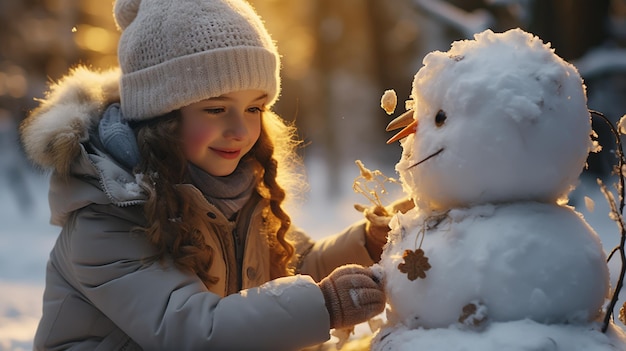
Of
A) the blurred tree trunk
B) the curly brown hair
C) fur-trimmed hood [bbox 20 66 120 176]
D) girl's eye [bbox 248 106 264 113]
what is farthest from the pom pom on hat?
the blurred tree trunk

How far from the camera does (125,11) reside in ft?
6.27

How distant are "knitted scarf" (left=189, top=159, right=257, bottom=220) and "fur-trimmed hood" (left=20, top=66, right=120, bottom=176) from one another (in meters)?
0.33

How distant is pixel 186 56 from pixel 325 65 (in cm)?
862

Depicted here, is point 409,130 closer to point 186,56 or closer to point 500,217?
point 500,217

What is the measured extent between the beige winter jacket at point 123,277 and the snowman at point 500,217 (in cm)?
27

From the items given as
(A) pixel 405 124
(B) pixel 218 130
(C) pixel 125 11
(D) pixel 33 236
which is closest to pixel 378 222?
(A) pixel 405 124

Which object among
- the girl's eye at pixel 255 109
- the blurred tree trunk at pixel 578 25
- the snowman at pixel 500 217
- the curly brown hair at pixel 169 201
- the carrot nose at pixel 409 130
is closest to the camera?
the snowman at pixel 500 217

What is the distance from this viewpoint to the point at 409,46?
1494 centimetres

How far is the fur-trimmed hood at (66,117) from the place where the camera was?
1.71 metres

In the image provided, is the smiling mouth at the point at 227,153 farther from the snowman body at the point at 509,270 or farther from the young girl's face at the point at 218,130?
the snowman body at the point at 509,270

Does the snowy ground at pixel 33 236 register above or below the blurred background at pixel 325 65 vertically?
below

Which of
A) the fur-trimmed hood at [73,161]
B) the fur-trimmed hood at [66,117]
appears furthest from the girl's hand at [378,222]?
the fur-trimmed hood at [66,117]

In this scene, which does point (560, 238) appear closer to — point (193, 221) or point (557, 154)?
point (557, 154)

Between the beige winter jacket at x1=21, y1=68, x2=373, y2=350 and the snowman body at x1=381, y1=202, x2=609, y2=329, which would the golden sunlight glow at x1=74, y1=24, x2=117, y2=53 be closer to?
the beige winter jacket at x1=21, y1=68, x2=373, y2=350
